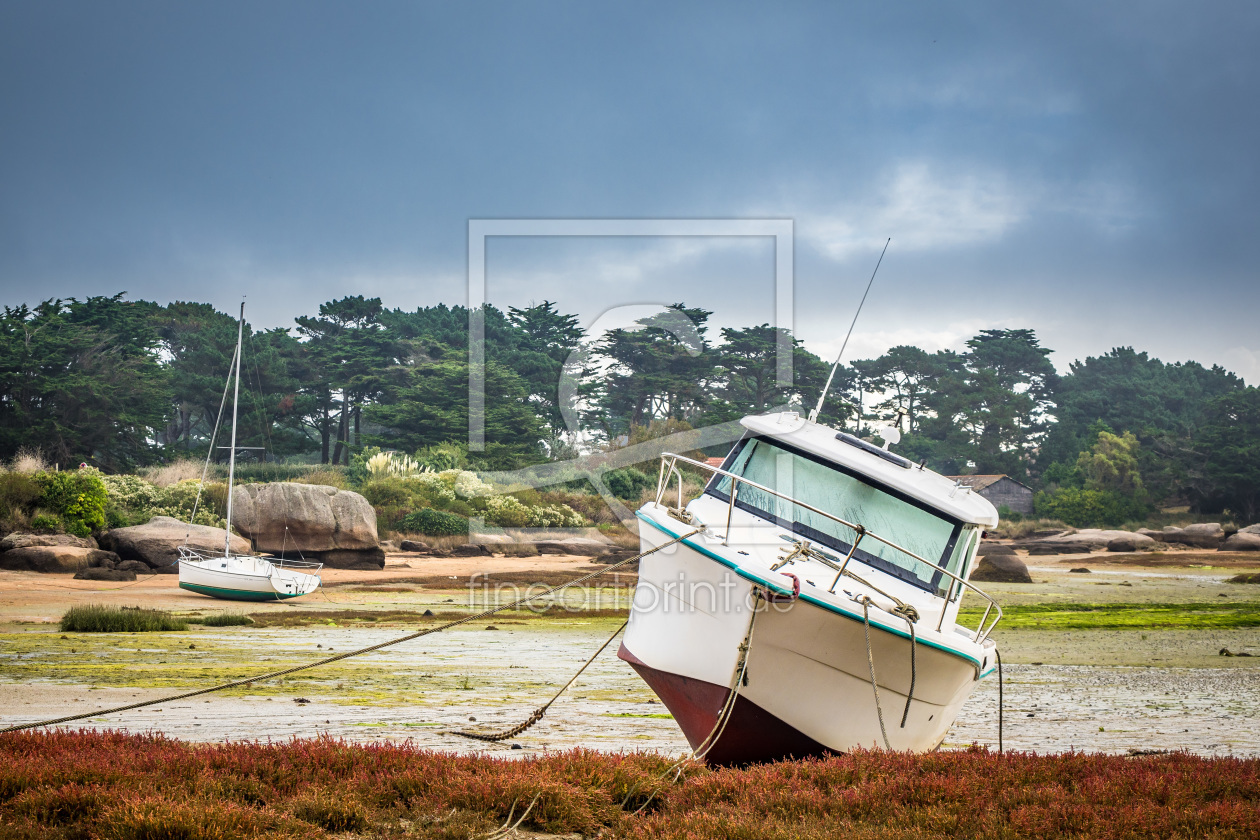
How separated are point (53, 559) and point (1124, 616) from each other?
32.6 metres

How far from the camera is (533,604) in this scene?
2800 centimetres

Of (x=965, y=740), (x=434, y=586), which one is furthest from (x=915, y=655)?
(x=434, y=586)

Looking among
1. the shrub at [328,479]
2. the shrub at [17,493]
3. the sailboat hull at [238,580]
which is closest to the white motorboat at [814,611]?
the sailboat hull at [238,580]

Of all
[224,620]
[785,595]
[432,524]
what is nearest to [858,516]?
[785,595]

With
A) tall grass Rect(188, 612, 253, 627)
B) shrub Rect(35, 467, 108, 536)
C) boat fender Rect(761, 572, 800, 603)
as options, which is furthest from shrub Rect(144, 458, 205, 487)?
boat fender Rect(761, 572, 800, 603)

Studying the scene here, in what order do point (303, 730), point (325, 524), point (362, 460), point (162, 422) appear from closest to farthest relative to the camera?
point (303, 730)
point (325, 524)
point (362, 460)
point (162, 422)

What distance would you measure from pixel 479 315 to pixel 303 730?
2448 inches

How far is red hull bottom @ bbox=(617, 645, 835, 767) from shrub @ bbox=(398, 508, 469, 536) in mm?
33140

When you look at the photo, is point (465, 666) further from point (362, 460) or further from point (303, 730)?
point (362, 460)

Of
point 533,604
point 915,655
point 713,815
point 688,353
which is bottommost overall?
point 533,604

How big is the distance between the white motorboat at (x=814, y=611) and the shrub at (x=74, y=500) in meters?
28.4

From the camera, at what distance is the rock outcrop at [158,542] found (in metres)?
29.6

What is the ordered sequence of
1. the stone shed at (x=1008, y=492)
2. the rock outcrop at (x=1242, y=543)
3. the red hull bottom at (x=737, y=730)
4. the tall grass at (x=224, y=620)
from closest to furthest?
the red hull bottom at (x=737, y=730), the tall grass at (x=224, y=620), the rock outcrop at (x=1242, y=543), the stone shed at (x=1008, y=492)

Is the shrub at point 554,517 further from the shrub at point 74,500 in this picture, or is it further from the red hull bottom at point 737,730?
the red hull bottom at point 737,730
